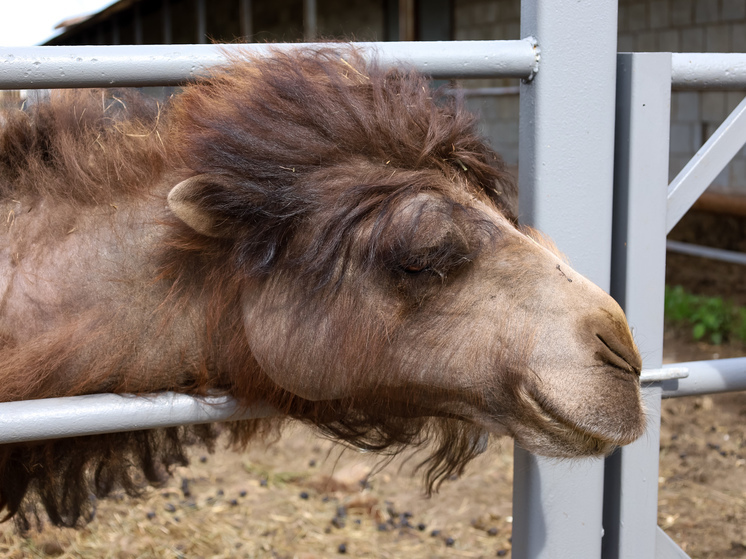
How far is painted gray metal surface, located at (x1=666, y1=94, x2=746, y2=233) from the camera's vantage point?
1813 mm

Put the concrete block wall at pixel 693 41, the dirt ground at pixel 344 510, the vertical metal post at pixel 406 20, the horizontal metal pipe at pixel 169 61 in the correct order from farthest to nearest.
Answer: the vertical metal post at pixel 406 20, the concrete block wall at pixel 693 41, the dirt ground at pixel 344 510, the horizontal metal pipe at pixel 169 61

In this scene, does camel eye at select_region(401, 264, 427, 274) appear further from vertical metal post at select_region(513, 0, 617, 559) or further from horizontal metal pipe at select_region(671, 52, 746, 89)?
horizontal metal pipe at select_region(671, 52, 746, 89)

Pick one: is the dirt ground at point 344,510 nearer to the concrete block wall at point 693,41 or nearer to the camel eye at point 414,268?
the camel eye at point 414,268

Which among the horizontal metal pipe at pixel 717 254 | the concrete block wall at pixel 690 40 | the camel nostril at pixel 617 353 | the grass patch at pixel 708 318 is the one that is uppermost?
the concrete block wall at pixel 690 40

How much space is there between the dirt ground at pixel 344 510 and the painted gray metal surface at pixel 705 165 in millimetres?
1679

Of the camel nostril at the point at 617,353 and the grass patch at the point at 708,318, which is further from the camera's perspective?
the grass patch at the point at 708,318

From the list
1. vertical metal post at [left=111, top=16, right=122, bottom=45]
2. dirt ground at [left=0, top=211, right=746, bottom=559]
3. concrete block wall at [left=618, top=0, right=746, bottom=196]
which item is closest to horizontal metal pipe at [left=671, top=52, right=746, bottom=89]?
dirt ground at [left=0, top=211, right=746, bottom=559]

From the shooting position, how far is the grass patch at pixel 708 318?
6.16 m

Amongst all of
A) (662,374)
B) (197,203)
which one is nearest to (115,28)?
(197,203)

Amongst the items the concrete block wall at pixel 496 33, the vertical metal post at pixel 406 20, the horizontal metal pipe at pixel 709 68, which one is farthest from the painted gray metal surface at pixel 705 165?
the vertical metal post at pixel 406 20

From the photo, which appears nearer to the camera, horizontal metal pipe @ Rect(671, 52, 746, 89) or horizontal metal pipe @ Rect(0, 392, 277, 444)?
horizontal metal pipe @ Rect(0, 392, 277, 444)

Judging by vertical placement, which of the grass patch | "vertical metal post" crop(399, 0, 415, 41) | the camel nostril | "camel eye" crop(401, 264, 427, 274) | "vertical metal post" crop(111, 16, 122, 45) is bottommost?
the grass patch

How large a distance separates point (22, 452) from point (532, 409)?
1331 millimetres

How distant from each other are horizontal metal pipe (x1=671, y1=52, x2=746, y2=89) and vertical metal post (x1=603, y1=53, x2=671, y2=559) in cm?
5
